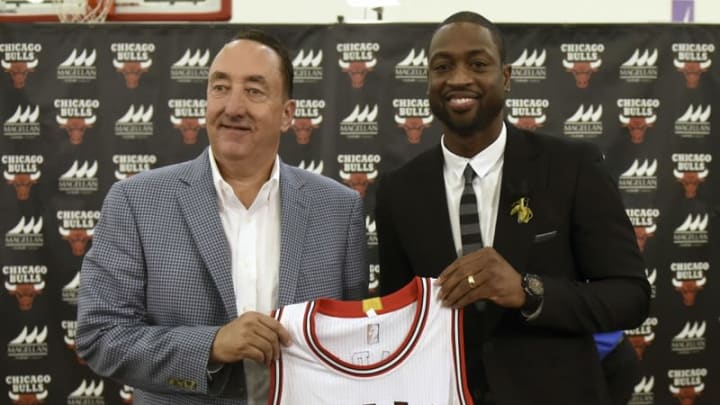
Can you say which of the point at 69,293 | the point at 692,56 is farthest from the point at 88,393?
the point at 692,56

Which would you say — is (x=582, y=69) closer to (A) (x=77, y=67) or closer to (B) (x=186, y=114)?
(B) (x=186, y=114)

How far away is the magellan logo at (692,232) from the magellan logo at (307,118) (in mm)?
1785

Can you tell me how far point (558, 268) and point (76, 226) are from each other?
2.56 meters

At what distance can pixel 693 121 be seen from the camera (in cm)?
379

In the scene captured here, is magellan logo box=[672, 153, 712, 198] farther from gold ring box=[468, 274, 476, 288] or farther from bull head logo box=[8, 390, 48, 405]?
bull head logo box=[8, 390, 48, 405]

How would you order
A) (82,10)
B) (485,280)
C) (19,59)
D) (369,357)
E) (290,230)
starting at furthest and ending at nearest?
(82,10)
(19,59)
(290,230)
(369,357)
(485,280)

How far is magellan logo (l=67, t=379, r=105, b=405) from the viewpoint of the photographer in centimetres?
371

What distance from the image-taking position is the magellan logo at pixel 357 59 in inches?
145

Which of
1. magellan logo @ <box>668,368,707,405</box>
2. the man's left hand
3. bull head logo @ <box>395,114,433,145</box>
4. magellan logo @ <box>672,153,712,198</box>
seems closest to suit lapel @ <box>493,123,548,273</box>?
the man's left hand

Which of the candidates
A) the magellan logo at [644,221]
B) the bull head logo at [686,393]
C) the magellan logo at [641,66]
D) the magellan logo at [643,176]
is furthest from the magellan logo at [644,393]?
the magellan logo at [641,66]

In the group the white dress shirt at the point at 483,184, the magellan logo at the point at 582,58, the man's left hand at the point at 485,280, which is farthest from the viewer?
the magellan logo at the point at 582,58

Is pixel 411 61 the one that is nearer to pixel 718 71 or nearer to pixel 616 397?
pixel 718 71

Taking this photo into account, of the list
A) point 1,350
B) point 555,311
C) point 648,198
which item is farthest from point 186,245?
point 648,198

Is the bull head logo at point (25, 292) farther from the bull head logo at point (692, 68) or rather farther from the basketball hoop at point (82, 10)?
the bull head logo at point (692, 68)
